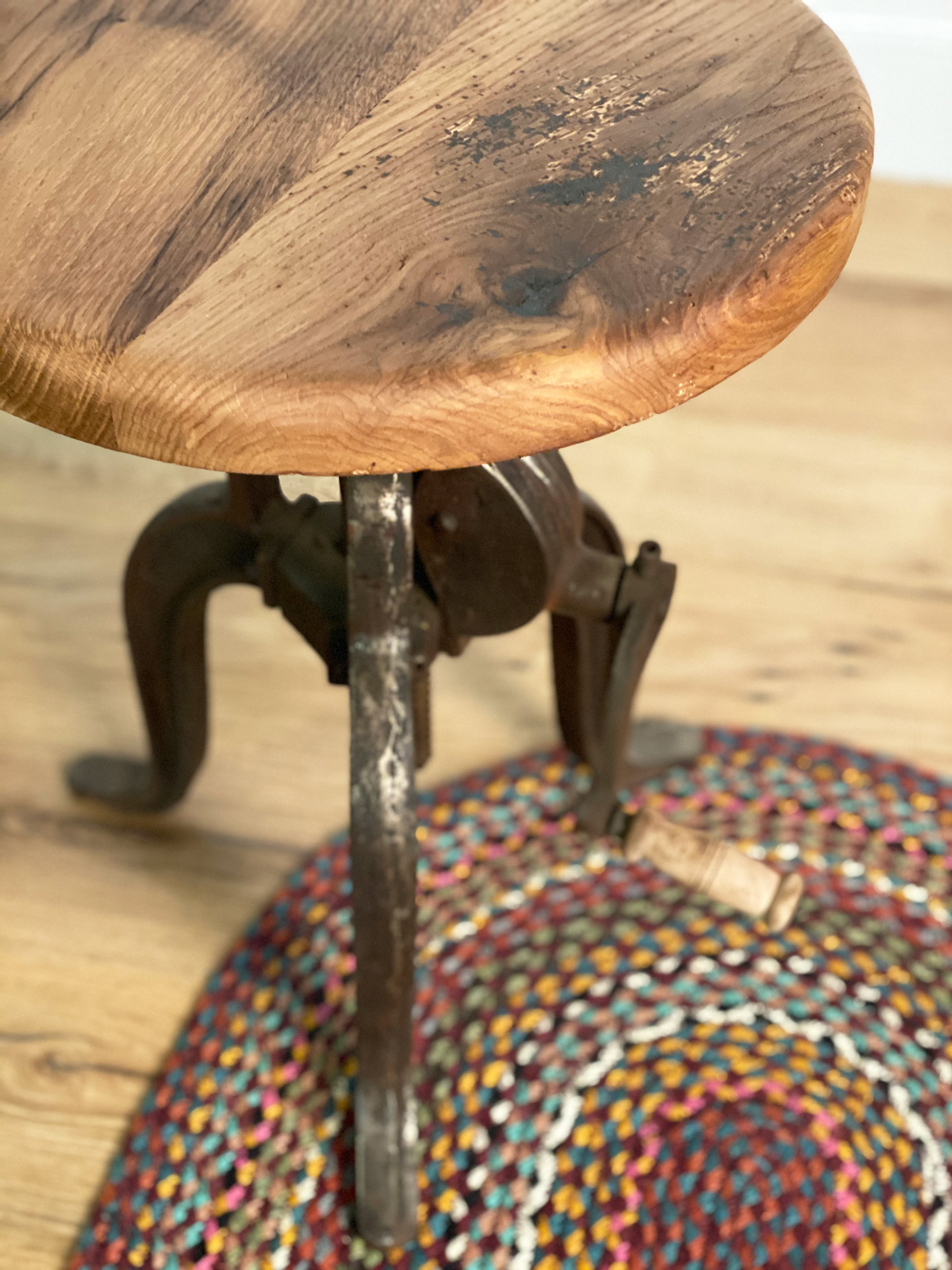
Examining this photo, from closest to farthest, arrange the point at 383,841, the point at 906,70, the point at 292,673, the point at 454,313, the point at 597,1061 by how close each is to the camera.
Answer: the point at 454,313
the point at 383,841
the point at 597,1061
the point at 292,673
the point at 906,70

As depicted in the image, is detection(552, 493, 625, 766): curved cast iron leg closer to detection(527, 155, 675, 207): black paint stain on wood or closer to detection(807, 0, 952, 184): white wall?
detection(527, 155, 675, 207): black paint stain on wood

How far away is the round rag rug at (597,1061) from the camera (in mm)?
693

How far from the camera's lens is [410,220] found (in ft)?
1.44

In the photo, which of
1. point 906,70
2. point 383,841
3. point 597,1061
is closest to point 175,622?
point 383,841

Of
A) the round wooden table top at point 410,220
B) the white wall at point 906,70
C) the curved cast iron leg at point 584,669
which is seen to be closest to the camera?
the round wooden table top at point 410,220

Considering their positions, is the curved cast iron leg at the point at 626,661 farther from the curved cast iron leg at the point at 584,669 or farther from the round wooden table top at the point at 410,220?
the round wooden table top at the point at 410,220

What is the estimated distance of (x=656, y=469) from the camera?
1197 millimetres

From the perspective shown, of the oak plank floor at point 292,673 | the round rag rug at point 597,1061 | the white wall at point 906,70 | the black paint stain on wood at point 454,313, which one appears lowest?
the round rag rug at point 597,1061

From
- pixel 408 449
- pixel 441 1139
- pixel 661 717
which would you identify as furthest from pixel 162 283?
pixel 661 717

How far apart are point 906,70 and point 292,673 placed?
57.7 inches

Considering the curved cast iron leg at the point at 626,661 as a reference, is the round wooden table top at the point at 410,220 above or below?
above

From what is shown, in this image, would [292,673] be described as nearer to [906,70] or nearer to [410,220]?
[410,220]

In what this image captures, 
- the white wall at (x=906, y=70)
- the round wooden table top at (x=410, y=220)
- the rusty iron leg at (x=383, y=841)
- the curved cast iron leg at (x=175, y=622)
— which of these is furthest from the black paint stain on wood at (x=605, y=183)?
the white wall at (x=906, y=70)

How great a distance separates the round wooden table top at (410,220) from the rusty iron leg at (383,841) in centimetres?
13
